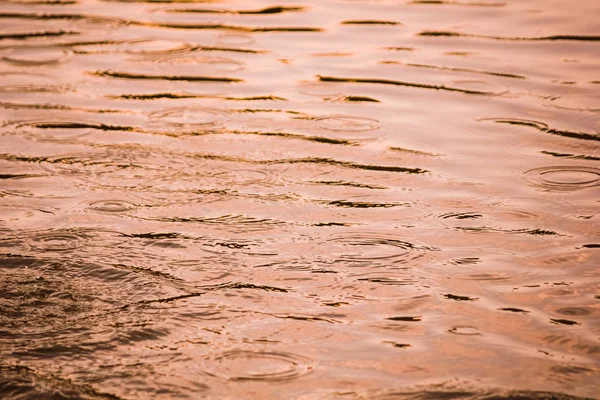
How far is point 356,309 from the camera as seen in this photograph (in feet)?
10.7

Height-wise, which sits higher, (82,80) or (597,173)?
(82,80)

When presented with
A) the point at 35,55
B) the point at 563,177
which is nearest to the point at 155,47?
the point at 35,55

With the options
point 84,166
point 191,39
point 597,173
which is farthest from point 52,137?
point 597,173

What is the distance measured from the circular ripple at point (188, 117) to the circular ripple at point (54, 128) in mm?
377

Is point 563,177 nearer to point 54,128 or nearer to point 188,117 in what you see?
point 188,117

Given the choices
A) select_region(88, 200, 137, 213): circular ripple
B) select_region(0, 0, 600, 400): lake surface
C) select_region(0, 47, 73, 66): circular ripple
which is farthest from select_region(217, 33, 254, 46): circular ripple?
select_region(88, 200, 137, 213): circular ripple

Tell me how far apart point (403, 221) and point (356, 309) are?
825mm

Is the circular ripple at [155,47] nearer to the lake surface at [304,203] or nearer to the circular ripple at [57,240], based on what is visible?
the lake surface at [304,203]

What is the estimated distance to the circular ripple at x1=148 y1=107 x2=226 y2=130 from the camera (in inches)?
206

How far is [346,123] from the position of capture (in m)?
5.25

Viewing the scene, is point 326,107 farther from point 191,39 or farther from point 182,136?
point 191,39

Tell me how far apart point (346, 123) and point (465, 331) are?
91.5 inches

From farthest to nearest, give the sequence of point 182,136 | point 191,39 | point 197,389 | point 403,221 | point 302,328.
A: point 191,39
point 182,136
point 403,221
point 302,328
point 197,389

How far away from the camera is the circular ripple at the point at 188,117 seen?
523 cm
